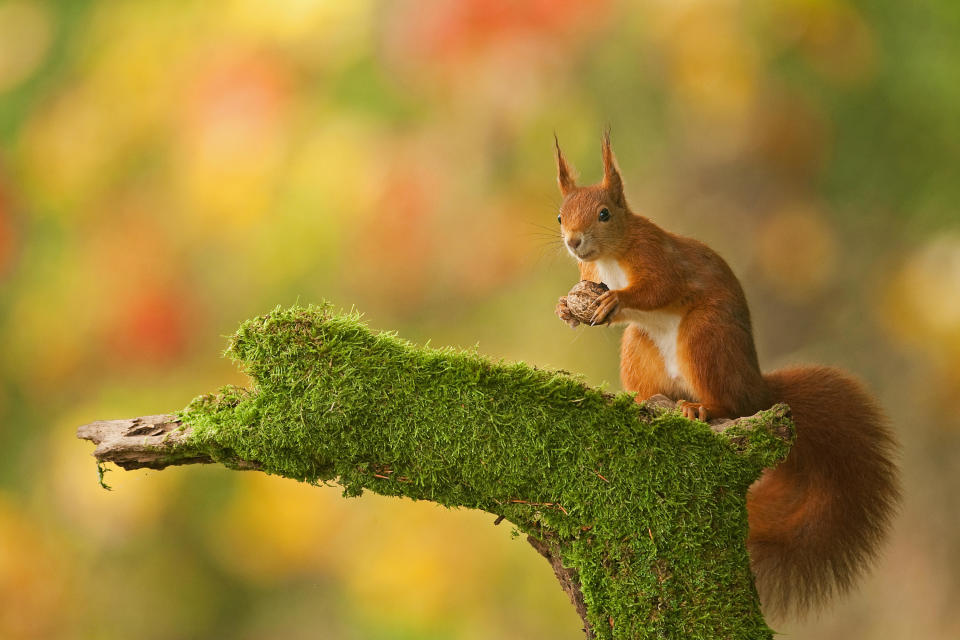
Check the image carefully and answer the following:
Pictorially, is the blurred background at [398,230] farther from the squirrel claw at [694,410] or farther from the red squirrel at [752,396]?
the squirrel claw at [694,410]

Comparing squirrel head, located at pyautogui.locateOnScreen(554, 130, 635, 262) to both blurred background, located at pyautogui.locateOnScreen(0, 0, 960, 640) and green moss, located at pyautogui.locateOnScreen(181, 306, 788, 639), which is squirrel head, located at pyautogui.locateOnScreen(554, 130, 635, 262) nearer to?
green moss, located at pyautogui.locateOnScreen(181, 306, 788, 639)

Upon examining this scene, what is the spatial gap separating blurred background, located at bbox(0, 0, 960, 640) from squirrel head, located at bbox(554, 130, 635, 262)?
1.93 metres

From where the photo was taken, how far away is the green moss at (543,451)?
1636 millimetres

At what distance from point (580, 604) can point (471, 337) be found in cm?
260

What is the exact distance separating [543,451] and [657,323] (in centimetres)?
47

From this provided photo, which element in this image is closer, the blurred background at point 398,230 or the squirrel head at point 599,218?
the squirrel head at point 599,218

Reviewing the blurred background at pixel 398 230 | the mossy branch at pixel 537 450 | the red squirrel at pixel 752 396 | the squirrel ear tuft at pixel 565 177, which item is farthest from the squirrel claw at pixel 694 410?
the blurred background at pixel 398 230

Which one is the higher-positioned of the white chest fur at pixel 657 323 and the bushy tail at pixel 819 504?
the white chest fur at pixel 657 323

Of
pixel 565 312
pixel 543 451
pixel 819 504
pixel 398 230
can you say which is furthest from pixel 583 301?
pixel 398 230

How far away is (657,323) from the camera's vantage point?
199cm

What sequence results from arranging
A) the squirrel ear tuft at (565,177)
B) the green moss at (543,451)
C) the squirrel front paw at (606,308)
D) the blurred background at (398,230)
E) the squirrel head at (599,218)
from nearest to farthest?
the green moss at (543,451), the squirrel front paw at (606,308), the squirrel head at (599,218), the squirrel ear tuft at (565,177), the blurred background at (398,230)

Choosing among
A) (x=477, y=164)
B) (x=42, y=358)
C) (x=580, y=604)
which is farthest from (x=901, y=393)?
(x=42, y=358)

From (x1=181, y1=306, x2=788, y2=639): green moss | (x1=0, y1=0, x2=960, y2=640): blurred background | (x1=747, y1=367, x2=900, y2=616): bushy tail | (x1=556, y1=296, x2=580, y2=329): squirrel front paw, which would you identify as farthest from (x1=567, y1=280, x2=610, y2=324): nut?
(x1=0, y1=0, x2=960, y2=640): blurred background

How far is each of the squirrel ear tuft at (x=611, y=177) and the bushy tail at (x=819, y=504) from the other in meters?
0.50
